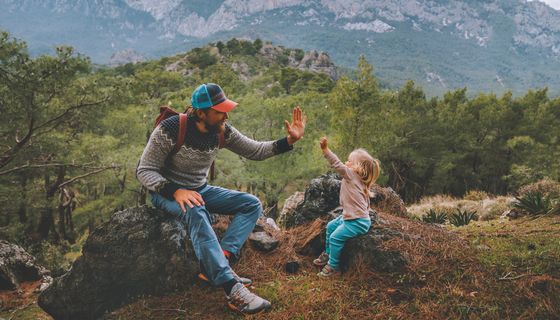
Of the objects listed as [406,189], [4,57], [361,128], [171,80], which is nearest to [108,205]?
[4,57]

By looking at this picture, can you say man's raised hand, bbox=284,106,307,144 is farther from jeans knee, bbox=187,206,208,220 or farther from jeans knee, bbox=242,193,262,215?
jeans knee, bbox=187,206,208,220

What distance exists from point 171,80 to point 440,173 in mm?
38863

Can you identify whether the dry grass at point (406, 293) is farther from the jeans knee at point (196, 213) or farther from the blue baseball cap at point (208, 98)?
the blue baseball cap at point (208, 98)

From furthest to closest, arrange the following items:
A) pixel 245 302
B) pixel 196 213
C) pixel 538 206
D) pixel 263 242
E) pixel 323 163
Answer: pixel 323 163 < pixel 538 206 < pixel 263 242 < pixel 196 213 < pixel 245 302

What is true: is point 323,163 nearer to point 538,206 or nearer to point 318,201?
point 538,206

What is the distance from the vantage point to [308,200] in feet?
20.6

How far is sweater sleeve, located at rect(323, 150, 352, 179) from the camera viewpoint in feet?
13.9

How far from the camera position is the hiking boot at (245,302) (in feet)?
11.6

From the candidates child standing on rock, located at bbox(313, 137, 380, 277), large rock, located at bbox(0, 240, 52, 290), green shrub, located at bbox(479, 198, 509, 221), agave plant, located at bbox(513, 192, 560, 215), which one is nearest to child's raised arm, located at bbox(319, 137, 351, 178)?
child standing on rock, located at bbox(313, 137, 380, 277)

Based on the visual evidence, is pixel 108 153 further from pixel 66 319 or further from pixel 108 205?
pixel 66 319

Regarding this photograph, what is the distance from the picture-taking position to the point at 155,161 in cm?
408

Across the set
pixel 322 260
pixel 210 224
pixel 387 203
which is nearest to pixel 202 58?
pixel 387 203

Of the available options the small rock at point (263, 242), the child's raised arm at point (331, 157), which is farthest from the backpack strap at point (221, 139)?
the small rock at point (263, 242)

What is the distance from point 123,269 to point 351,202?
9.19 feet
